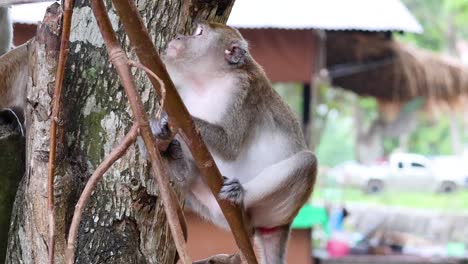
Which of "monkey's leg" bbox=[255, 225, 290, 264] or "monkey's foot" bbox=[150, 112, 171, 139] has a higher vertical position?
"monkey's foot" bbox=[150, 112, 171, 139]

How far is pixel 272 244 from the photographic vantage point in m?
2.59

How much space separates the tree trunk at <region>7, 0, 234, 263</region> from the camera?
6.75 ft

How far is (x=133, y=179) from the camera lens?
6.99ft

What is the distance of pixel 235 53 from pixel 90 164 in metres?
0.57

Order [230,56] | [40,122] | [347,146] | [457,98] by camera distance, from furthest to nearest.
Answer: [347,146] → [457,98] → [230,56] → [40,122]

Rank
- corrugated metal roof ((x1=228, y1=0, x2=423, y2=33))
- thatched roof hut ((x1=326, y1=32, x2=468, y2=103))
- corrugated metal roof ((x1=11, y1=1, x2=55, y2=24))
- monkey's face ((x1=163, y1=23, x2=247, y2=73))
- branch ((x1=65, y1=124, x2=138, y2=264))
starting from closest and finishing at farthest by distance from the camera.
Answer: branch ((x1=65, y1=124, x2=138, y2=264)) → monkey's face ((x1=163, y1=23, x2=247, y2=73)) → corrugated metal roof ((x1=11, y1=1, x2=55, y2=24)) → corrugated metal roof ((x1=228, y1=0, x2=423, y2=33)) → thatched roof hut ((x1=326, y1=32, x2=468, y2=103))

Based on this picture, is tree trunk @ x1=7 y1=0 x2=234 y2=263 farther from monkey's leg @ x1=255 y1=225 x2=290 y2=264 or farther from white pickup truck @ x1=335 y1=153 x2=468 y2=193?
white pickup truck @ x1=335 y1=153 x2=468 y2=193

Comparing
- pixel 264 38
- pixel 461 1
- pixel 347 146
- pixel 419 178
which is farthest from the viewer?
pixel 347 146

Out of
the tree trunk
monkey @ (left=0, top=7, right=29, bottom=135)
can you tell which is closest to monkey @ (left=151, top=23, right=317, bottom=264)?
the tree trunk

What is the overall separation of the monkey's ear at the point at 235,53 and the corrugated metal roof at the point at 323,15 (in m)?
2.72

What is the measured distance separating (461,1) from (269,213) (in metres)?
17.9

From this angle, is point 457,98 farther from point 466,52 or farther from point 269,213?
point 466,52

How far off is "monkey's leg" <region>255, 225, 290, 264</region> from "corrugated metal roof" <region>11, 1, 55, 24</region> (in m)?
2.72

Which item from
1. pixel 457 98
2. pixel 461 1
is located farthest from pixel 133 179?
pixel 461 1
